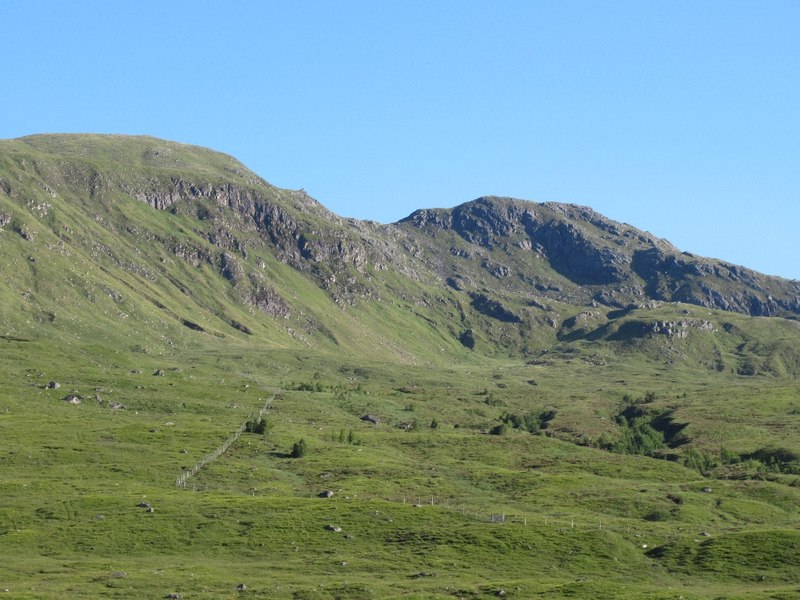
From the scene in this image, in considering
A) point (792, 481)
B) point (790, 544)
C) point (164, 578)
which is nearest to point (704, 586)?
point (790, 544)

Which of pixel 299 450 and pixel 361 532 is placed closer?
pixel 361 532

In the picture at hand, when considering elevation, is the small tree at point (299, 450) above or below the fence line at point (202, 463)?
above

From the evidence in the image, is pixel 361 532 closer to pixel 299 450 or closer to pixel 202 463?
pixel 202 463

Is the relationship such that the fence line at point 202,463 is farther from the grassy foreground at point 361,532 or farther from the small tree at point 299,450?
the small tree at point 299,450

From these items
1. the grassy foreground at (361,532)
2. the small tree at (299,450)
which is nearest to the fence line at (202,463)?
the grassy foreground at (361,532)

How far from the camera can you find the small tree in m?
192

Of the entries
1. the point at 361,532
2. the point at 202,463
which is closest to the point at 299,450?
the point at 202,463

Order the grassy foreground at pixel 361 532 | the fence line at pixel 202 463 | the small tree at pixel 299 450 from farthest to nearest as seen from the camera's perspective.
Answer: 1. the small tree at pixel 299 450
2. the fence line at pixel 202 463
3. the grassy foreground at pixel 361 532

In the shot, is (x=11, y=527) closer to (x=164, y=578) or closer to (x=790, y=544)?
(x=164, y=578)

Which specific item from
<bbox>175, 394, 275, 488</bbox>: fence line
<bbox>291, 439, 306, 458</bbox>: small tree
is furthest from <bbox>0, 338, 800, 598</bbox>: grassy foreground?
<bbox>291, 439, 306, 458</bbox>: small tree

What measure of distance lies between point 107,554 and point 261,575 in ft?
70.0

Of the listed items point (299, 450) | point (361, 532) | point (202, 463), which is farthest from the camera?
point (299, 450)

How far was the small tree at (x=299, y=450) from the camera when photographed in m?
192

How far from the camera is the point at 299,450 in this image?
633 ft
